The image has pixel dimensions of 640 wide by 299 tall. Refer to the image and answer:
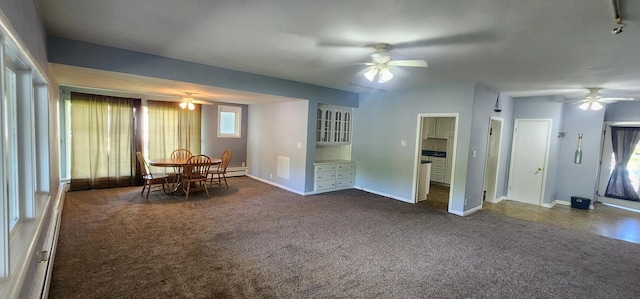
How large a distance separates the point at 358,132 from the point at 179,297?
17.1 ft

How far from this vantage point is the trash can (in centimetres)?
584

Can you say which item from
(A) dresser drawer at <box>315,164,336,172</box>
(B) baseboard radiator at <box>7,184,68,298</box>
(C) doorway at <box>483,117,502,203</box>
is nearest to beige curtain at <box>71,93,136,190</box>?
(B) baseboard radiator at <box>7,184,68,298</box>

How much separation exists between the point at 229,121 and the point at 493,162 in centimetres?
661

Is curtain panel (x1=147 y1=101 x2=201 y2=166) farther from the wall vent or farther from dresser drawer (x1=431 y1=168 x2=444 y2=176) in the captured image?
dresser drawer (x1=431 y1=168 x2=444 y2=176)

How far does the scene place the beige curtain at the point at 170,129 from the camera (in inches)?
255

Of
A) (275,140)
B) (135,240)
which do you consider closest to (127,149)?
(275,140)

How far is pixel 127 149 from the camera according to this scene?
623cm

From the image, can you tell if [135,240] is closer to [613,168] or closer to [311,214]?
[311,214]

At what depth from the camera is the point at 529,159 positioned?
611 cm

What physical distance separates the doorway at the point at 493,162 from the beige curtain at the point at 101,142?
791 cm

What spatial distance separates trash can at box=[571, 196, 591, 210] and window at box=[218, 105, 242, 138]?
806 cm

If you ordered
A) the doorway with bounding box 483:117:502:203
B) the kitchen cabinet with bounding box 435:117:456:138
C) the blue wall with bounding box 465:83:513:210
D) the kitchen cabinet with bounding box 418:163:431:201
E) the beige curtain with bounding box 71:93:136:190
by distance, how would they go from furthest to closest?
the kitchen cabinet with bounding box 435:117:456:138 < the doorway with bounding box 483:117:502:203 < the kitchen cabinet with bounding box 418:163:431:201 < the beige curtain with bounding box 71:93:136:190 < the blue wall with bounding box 465:83:513:210

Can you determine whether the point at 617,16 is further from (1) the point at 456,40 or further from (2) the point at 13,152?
(2) the point at 13,152

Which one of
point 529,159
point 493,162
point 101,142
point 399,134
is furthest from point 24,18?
point 529,159
